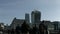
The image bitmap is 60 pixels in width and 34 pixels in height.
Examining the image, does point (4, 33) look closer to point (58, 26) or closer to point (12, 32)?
point (12, 32)

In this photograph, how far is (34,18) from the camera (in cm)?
9306

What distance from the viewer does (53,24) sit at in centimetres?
8081

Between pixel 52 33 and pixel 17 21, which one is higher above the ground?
pixel 17 21

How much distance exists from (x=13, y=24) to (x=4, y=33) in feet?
51.4

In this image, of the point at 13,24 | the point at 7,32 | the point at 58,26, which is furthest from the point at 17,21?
the point at 58,26

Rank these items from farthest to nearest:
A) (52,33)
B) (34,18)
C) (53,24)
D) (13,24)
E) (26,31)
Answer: (34,18), (53,24), (13,24), (52,33), (26,31)

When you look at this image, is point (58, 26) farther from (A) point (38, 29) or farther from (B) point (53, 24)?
(A) point (38, 29)

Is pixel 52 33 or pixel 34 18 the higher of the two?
pixel 34 18

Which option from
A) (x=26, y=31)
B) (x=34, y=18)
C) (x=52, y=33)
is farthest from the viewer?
(x=34, y=18)

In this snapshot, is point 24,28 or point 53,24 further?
point 53,24

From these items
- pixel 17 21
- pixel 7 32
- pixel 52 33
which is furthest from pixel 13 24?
pixel 52 33

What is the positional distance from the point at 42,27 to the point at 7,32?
13.3 meters

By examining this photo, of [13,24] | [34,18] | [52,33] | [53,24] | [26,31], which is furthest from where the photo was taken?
[34,18]

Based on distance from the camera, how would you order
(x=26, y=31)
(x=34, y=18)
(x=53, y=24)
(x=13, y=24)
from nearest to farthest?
(x=26, y=31) → (x=13, y=24) → (x=53, y=24) → (x=34, y=18)
